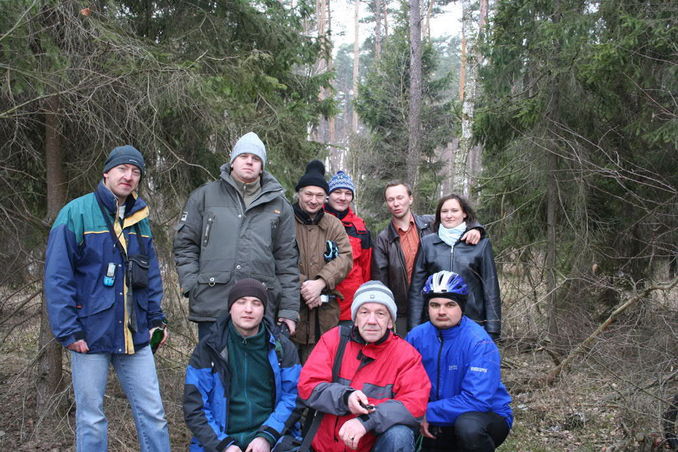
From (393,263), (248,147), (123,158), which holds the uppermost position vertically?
(248,147)

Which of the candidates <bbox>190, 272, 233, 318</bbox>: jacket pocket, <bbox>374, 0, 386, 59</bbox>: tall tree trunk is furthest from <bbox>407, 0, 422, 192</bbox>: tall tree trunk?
<bbox>374, 0, 386, 59</bbox>: tall tree trunk

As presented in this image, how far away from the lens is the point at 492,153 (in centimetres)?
905

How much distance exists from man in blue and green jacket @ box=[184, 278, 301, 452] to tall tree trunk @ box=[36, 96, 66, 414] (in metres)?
2.28

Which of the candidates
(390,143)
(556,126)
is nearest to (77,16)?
(556,126)

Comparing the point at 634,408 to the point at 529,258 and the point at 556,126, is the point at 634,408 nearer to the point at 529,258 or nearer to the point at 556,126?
the point at 529,258

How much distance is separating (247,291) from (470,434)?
1.58m

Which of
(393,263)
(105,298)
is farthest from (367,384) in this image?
(105,298)

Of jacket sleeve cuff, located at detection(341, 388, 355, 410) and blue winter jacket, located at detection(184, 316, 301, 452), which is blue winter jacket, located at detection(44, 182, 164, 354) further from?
jacket sleeve cuff, located at detection(341, 388, 355, 410)

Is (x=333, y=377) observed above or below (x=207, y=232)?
below

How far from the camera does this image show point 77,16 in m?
A: 4.50

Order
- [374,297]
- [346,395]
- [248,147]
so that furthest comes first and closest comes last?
[248,147] < [374,297] < [346,395]

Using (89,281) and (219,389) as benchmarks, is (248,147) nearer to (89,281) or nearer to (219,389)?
(89,281)

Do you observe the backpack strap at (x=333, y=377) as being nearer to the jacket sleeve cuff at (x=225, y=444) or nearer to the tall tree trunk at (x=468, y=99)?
the jacket sleeve cuff at (x=225, y=444)

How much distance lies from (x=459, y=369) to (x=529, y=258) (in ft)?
15.0
